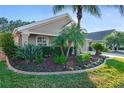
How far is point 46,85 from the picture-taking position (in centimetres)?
677

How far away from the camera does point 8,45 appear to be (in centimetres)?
1130

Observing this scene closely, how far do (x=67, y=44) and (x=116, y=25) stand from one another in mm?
2632

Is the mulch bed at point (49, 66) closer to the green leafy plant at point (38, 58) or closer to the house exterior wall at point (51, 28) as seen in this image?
the green leafy plant at point (38, 58)

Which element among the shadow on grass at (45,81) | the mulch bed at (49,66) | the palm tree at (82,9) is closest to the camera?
the shadow on grass at (45,81)

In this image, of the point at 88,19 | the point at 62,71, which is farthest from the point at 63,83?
the point at 88,19

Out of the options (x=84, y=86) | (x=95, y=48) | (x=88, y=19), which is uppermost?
(x=88, y=19)

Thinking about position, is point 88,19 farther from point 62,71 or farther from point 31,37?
point 31,37

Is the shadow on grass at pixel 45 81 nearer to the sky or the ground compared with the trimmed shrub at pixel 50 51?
nearer to the ground

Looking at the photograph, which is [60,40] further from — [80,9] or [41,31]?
[41,31]

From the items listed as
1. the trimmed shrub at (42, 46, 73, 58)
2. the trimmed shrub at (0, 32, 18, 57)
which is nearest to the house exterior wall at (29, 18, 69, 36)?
the trimmed shrub at (0, 32, 18, 57)

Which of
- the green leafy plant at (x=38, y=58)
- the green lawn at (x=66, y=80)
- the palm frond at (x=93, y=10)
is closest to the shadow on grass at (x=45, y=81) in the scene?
the green lawn at (x=66, y=80)

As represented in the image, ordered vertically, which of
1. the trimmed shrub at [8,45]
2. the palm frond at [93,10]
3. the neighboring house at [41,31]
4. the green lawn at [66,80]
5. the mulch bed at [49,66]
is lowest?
the green lawn at [66,80]

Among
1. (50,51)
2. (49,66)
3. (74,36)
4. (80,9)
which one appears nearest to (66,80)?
(49,66)

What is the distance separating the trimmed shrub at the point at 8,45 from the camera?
36.7ft
